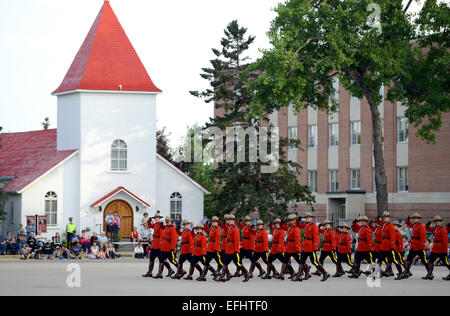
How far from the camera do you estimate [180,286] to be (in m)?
24.3

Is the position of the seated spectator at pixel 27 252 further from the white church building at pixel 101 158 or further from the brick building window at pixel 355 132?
the brick building window at pixel 355 132

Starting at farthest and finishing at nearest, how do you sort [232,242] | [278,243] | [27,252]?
[27,252]
[278,243]
[232,242]

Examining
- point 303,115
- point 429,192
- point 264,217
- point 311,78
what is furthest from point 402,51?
point 303,115

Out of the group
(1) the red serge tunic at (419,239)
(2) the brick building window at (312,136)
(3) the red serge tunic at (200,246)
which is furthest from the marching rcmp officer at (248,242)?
(2) the brick building window at (312,136)

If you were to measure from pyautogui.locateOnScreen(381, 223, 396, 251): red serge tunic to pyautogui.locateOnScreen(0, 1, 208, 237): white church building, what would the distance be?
24134 mm

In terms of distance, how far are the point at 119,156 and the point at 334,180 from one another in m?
19.4

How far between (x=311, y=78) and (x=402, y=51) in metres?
4.55

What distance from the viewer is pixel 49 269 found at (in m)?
31.3

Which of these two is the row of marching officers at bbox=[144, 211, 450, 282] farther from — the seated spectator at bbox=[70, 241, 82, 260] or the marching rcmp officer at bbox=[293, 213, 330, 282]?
the seated spectator at bbox=[70, 241, 82, 260]

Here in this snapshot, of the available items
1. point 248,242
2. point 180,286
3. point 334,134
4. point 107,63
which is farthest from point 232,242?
point 334,134

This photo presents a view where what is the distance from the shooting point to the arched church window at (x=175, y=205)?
5212 cm

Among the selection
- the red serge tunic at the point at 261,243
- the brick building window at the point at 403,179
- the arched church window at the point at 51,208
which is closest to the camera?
the red serge tunic at the point at 261,243

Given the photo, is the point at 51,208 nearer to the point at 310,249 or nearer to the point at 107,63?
the point at 107,63

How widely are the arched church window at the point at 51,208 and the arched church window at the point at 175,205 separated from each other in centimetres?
722
